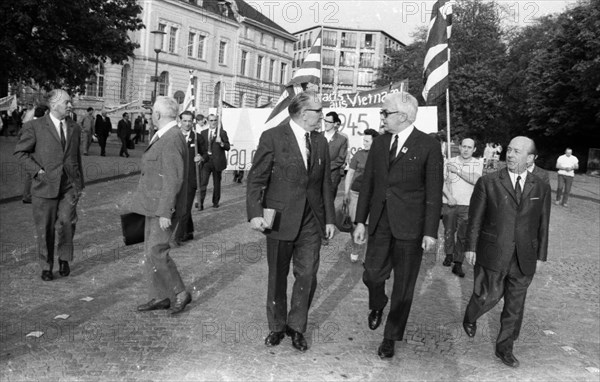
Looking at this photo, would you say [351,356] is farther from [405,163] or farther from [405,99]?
[405,99]

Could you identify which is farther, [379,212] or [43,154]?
[43,154]

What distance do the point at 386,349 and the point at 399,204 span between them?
113cm

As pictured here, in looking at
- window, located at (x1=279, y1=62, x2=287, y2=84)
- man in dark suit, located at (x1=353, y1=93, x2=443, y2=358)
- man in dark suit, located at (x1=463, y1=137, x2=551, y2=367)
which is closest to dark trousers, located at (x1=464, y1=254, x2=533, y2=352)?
man in dark suit, located at (x1=463, y1=137, x2=551, y2=367)

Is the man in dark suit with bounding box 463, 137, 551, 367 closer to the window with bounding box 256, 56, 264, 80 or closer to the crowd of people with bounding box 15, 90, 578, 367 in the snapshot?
the crowd of people with bounding box 15, 90, 578, 367

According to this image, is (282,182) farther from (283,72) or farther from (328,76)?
(328,76)

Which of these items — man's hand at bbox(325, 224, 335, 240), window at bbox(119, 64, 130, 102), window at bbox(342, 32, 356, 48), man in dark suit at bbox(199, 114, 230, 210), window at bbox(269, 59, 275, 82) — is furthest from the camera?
window at bbox(342, 32, 356, 48)

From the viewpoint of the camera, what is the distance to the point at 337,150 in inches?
356

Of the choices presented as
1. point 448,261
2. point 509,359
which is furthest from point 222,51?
point 509,359

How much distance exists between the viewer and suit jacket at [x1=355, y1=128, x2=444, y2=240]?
15.4 ft

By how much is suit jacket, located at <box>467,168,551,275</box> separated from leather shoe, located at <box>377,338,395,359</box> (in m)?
1.02

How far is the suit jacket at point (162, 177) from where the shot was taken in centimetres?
542

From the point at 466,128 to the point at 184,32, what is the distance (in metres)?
30.4

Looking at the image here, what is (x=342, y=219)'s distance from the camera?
8.29m

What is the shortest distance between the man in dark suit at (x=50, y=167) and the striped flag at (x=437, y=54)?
5.52 meters
